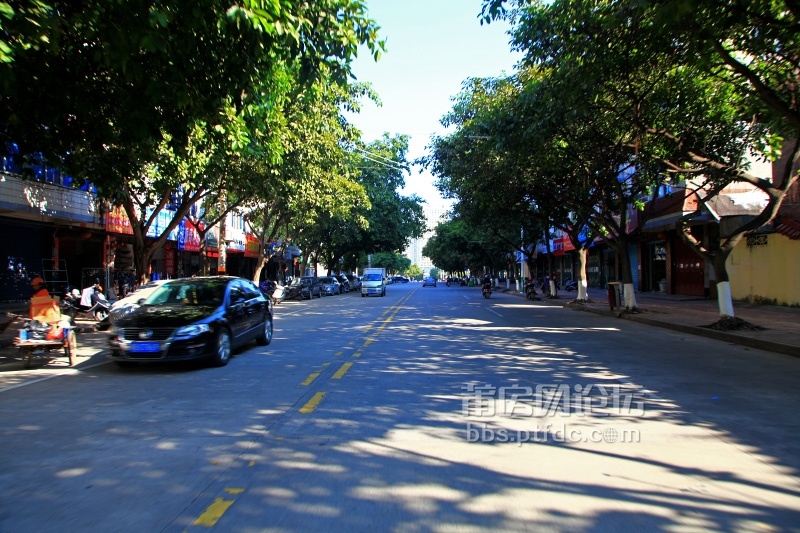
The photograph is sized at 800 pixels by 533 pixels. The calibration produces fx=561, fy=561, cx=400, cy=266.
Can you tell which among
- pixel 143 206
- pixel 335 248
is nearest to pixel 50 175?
pixel 143 206

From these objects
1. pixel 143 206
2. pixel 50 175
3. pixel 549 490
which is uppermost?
pixel 50 175

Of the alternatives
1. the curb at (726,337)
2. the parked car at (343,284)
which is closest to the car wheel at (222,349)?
the curb at (726,337)

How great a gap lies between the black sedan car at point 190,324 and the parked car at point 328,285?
2961 cm

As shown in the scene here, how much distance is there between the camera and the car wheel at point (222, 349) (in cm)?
941

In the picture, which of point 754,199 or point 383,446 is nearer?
point 383,446

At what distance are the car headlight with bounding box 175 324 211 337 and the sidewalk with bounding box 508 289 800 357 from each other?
10710 mm

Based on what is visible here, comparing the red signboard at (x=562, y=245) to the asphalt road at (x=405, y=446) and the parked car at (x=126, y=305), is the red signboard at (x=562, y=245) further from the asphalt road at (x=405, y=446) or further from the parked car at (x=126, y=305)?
the asphalt road at (x=405, y=446)

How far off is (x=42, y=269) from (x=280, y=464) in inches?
783

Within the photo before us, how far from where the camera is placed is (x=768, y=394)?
7.29 m

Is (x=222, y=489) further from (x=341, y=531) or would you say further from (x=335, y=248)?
(x=335, y=248)

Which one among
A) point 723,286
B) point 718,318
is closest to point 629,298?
point 718,318

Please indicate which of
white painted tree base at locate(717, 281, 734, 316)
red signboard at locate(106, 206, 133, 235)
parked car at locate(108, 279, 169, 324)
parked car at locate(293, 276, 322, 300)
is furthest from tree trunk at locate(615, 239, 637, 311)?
parked car at locate(293, 276, 322, 300)

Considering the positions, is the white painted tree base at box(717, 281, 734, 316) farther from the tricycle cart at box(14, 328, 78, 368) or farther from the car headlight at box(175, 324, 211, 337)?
the tricycle cart at box(14, 328, 78, 368)

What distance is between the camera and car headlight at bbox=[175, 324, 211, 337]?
351 inches
